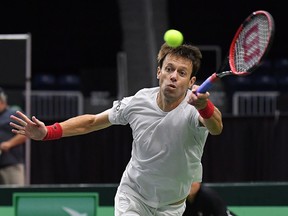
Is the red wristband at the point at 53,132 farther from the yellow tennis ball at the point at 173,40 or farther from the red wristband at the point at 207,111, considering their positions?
the red wristband at the point at 207,111

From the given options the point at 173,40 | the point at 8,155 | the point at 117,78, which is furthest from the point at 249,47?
the point at 117,78

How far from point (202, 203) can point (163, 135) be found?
1785 mm

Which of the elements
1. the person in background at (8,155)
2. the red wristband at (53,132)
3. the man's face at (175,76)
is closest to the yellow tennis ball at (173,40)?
the man's face at (175,76)

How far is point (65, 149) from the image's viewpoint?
10.1 metres

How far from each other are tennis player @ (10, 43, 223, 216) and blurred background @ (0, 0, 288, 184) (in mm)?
4196

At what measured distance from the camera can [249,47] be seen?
475 cm

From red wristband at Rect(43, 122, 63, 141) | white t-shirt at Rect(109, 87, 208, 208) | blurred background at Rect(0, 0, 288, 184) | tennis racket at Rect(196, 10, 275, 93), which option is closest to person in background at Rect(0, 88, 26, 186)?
blurred background at Rect(0, 0, 288, 184)

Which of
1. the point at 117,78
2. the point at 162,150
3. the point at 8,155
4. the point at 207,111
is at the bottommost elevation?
the point at 8,155

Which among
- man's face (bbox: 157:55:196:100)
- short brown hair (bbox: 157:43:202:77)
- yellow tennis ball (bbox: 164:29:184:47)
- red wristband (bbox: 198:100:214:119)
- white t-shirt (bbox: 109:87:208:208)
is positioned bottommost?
white t-shirt (bbox: 109:87:208:208)

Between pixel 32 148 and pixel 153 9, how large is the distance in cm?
480

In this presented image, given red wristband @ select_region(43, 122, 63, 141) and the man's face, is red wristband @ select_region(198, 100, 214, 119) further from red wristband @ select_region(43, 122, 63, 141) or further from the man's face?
red wristband @ select_region(43, 122, 63, 141)

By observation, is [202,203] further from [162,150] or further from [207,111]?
[207,111]

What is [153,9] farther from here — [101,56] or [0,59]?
[0,59]

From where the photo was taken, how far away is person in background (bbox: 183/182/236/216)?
6.58 meters
